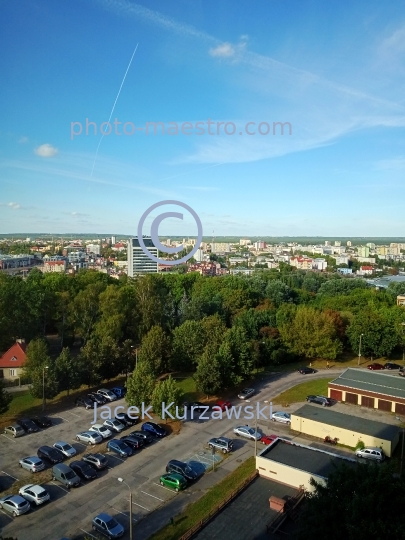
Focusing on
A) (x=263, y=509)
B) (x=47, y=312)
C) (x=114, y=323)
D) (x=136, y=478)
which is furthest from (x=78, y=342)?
(x=263, y=509)

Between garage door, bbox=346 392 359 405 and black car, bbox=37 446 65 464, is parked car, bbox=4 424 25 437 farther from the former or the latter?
garage door, bbox=346 392 359 405

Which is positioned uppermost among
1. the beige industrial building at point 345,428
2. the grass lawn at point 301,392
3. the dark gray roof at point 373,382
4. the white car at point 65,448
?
the dark gray roof at point 373,382

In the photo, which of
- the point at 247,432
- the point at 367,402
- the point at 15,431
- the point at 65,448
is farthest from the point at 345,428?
the point at 15,431

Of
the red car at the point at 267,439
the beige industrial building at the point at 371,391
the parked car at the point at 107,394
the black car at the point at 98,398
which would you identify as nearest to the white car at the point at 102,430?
the black car at the point at 98,398

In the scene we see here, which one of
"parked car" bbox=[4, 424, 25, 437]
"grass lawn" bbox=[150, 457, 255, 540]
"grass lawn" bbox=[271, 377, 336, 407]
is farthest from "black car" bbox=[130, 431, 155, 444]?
"grass lawn" bbox=[271, 377, 336, 407]

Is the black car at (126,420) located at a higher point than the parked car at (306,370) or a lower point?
higher

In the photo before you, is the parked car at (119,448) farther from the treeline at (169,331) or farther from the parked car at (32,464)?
the treeline at (169,331)
